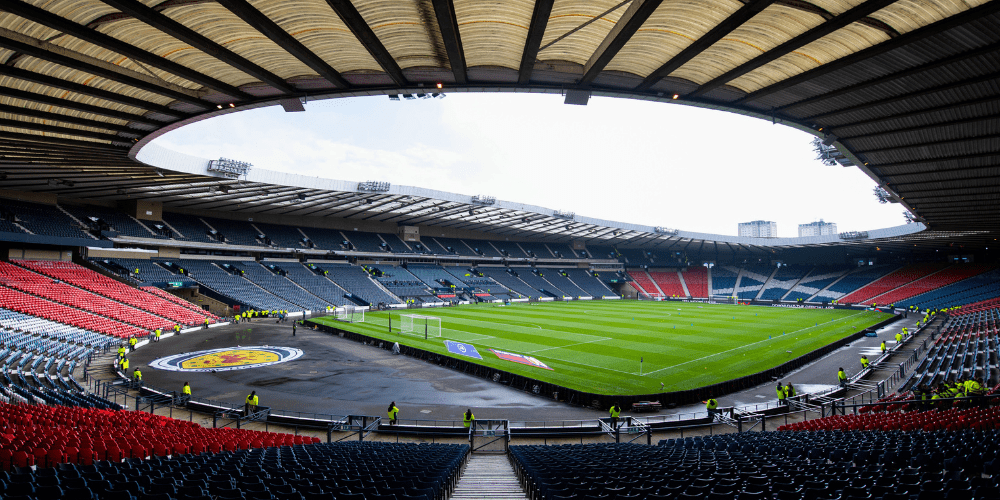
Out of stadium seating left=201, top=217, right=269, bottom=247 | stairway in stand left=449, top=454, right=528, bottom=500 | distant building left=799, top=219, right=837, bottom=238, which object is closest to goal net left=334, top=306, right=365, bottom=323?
stadium seating left=201, top=217, right=269, bottom=247

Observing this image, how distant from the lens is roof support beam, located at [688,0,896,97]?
24.7ft

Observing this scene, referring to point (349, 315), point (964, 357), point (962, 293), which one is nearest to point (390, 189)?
Answer: point (349, 315)

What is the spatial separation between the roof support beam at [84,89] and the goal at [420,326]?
22.7 m

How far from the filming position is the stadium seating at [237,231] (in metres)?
54.6

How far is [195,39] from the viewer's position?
8.93 m

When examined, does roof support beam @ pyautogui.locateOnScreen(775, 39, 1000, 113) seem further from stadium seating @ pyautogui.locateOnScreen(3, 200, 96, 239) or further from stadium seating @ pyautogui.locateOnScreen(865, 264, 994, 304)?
stadium seating @ pyautogui.locateOnScreen(865, 264, 994, 304)

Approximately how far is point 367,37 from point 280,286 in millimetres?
50266

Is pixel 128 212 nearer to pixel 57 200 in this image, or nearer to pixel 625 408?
pixel 57 200

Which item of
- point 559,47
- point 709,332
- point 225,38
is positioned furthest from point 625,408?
point 709,332

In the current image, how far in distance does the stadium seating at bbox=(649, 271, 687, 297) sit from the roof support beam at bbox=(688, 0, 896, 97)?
7913 centimetres

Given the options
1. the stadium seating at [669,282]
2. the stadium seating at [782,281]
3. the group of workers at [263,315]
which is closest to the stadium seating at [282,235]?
the group of workers at [263,315]

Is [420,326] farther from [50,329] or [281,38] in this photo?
[281,38]

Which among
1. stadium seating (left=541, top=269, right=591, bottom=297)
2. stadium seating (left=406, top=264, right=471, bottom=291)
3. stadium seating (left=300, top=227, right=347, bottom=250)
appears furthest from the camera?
stadium seating (left=541, top=269, right=591, bottom=297)

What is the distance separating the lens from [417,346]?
1204 inches
